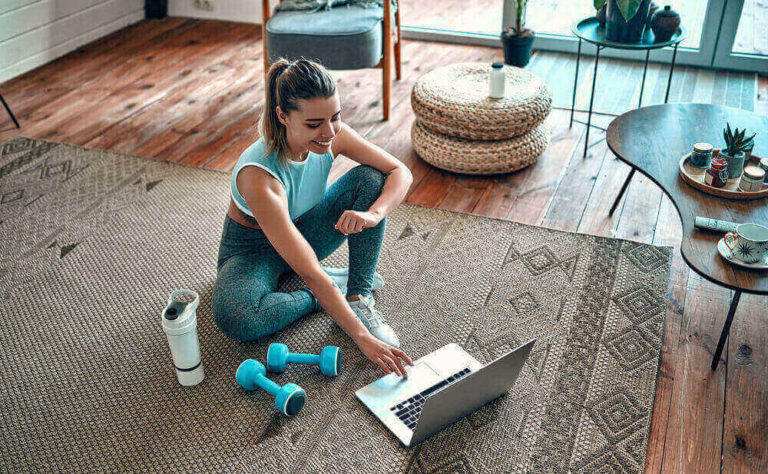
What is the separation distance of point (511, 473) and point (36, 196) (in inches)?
80.3

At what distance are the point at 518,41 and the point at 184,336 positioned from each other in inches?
93.6

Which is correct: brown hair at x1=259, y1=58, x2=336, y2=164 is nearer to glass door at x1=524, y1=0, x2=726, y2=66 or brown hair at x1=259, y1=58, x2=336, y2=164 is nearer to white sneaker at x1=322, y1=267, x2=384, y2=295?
white sneaker at x1=322, y1=267, x2=384, y2=295

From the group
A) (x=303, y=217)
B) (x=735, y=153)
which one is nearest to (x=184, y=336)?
(x=303, y=217)

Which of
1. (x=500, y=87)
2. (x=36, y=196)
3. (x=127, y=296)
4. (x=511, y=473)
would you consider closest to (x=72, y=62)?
(x=36, y=196)

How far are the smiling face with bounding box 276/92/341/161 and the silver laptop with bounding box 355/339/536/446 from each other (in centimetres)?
61

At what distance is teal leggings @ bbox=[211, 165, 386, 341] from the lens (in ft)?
5.85

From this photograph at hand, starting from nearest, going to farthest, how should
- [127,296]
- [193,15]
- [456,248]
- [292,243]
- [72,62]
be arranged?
1. [292,243]
2. [127,296]
3. [456,248]
4. [72,62]
5. [193,15]

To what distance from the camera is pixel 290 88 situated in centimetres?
153

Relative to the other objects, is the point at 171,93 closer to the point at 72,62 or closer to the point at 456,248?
the point at 72,62

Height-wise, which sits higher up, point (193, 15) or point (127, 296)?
point (193, 15)

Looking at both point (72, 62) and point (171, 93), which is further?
point (72, 62)

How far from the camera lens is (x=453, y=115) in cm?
250

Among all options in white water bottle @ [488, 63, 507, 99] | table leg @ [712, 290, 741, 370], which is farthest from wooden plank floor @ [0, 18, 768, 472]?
white water bottle @ [488, 63, 507, 99]

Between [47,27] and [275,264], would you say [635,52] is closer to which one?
[275,264]
